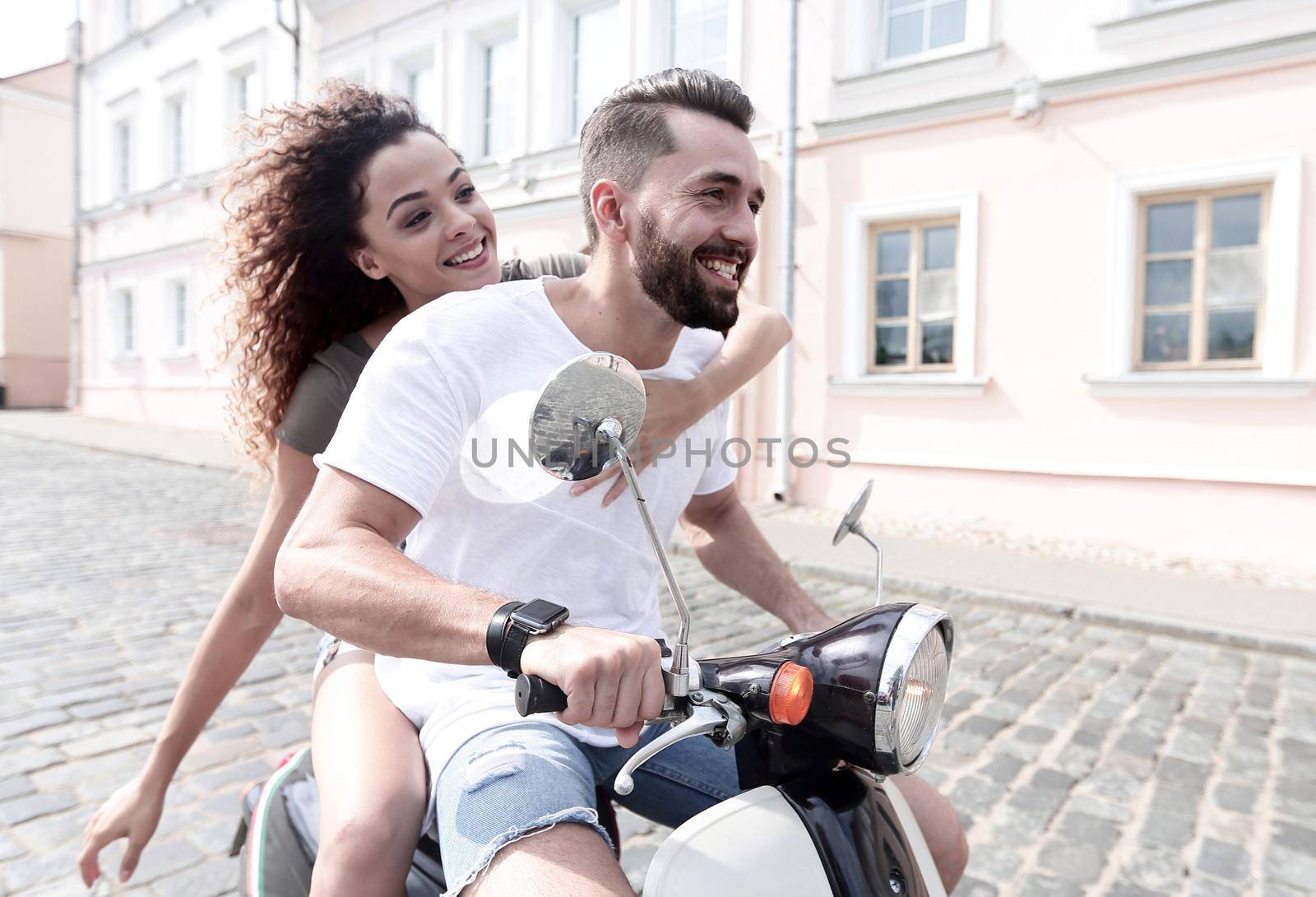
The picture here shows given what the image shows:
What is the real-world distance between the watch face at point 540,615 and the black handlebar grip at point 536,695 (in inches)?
2.3

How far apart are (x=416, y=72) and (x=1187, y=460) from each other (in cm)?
1172

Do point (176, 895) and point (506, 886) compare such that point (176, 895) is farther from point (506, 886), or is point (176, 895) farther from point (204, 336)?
point (204, 336)

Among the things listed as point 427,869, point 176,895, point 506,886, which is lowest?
point 176,895

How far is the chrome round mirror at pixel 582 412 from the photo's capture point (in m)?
0.90

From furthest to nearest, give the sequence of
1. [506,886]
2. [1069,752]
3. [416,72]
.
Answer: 1. [416,72]
2. [1069,752]
3. [506,886]

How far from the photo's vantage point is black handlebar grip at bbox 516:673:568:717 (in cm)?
95

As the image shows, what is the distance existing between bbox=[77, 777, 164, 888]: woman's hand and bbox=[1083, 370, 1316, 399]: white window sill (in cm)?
767

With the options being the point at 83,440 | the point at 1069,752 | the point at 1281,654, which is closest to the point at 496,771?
the point at 1069,752

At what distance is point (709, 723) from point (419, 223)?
1.34 metres

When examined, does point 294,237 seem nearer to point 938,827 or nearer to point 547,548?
point 547,548

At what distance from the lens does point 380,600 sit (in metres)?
1.18

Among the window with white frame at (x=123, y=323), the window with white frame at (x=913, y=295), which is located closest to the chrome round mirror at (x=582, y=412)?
the window with white frame at (x=913, y=295)

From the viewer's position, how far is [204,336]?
18.0m

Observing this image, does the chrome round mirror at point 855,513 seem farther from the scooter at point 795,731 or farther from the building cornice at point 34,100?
the building cornice at point 34,100
